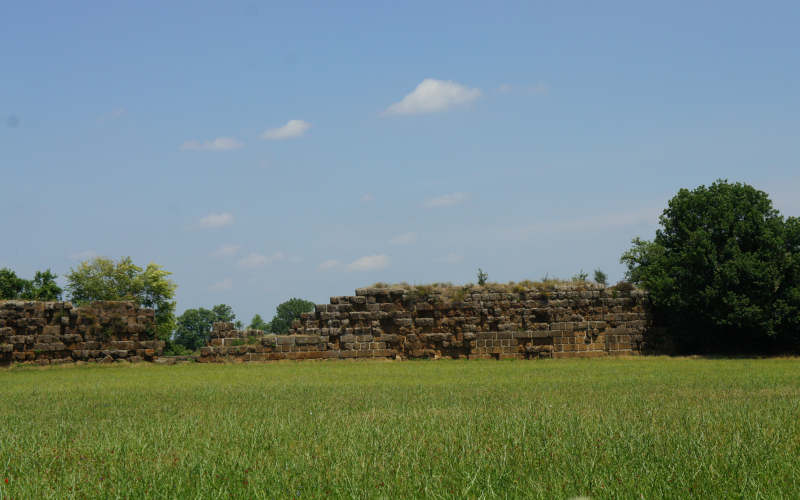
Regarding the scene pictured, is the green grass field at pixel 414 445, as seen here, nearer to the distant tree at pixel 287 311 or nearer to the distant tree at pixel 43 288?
the distant tree at pixel 43 288

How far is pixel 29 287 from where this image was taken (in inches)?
1934

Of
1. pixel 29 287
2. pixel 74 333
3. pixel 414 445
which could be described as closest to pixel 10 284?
pixel 29 287

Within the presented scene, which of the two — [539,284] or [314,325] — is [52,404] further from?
[539,284]

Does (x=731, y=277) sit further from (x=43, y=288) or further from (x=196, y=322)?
(x=196, y=322)

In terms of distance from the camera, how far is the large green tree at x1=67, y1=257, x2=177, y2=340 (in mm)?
59469

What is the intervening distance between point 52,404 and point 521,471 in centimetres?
684

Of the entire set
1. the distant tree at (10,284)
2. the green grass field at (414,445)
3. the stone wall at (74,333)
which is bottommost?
the green grass field at (414,445)

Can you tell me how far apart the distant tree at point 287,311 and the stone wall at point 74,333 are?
250 ft

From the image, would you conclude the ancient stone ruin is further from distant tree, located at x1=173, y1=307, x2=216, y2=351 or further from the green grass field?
distant tree, located at x1=173, y1=307, x2=216, y2=351

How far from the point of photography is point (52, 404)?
8.85 metres

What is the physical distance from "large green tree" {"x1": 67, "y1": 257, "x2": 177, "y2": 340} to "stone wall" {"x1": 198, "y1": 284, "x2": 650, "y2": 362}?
131 feet

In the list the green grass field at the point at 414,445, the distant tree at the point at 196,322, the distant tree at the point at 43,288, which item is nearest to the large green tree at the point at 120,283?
the distant tree at the point at 43,288

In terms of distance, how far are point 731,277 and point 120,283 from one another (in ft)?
165

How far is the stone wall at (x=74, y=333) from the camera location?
68.1 feet
